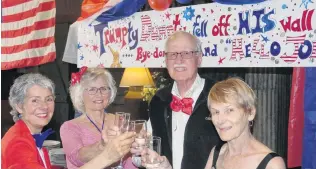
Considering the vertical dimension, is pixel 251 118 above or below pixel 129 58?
below

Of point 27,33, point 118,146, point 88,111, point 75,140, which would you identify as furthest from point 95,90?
point 27,33

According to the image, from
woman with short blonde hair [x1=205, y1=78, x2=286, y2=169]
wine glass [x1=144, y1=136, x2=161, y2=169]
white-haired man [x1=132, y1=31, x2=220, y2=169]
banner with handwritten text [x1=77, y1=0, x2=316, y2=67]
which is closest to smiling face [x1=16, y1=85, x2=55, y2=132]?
wine glass [x1=144, y1=136, x2=161, y2=169]

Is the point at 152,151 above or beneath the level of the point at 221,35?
beneath

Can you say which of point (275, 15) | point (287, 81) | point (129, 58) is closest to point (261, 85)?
point (287, 81)

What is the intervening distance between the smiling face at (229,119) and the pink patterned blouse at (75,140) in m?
0.98

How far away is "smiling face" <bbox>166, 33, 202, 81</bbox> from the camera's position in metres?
2.87

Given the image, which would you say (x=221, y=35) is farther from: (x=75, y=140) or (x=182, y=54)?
(x=75, y=140)

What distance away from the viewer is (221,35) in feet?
10.4

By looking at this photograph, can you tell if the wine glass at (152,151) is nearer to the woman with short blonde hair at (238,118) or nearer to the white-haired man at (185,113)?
the woman with short blonde hair at (238,118)

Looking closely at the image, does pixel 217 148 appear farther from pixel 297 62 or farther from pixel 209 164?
pixel 297 62

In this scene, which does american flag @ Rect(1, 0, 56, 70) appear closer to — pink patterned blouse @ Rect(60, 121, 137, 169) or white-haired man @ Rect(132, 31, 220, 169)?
pink patterned blouse @ Rect(60, 121, 137, 169)

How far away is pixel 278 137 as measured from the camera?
5.45m

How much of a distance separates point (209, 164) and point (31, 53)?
355 cm

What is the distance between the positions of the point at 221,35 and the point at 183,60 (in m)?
0.46
